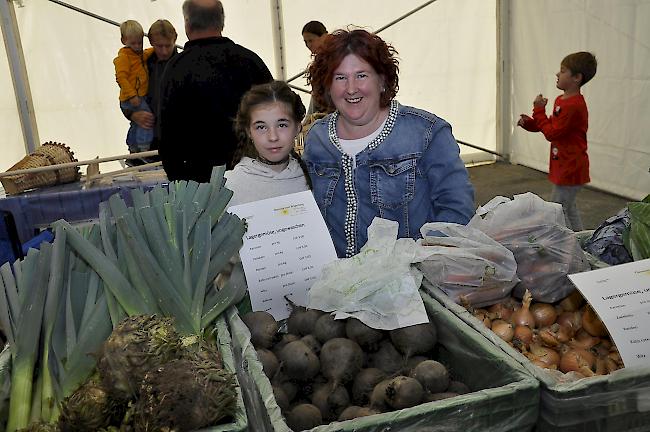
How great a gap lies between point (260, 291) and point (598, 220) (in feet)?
14.4

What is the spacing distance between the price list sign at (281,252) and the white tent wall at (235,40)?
4.98m

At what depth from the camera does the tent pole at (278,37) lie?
6.16 m

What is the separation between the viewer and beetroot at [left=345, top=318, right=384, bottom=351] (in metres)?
1.26

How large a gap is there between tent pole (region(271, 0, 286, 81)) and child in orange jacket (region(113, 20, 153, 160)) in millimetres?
1591

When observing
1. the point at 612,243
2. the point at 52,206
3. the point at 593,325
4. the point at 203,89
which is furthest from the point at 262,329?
the point at 52,206

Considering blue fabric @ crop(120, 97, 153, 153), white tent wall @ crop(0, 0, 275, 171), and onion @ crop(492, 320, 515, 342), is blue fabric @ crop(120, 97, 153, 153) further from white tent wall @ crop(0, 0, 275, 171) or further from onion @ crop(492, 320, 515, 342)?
onion @ crop(492, 320, 515, 342)

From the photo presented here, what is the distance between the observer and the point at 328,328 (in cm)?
129

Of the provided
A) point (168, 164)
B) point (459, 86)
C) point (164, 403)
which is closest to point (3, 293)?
point (164, 403)

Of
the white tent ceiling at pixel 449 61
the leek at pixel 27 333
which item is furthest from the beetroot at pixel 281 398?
the white tent ceiling at pixel 449 61

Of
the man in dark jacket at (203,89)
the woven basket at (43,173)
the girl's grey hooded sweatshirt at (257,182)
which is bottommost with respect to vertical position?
the woven basket at (43,173)

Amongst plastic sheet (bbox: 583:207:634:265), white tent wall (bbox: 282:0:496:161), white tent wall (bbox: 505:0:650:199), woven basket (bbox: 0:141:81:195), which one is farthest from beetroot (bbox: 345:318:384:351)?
white tent wall (bbox: 282:0:496:161)

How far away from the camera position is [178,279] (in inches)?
50.3

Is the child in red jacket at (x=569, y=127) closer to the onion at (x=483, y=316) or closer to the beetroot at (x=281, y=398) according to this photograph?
the onion at (x=483, y=316)

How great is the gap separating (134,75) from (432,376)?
15.0 ft
